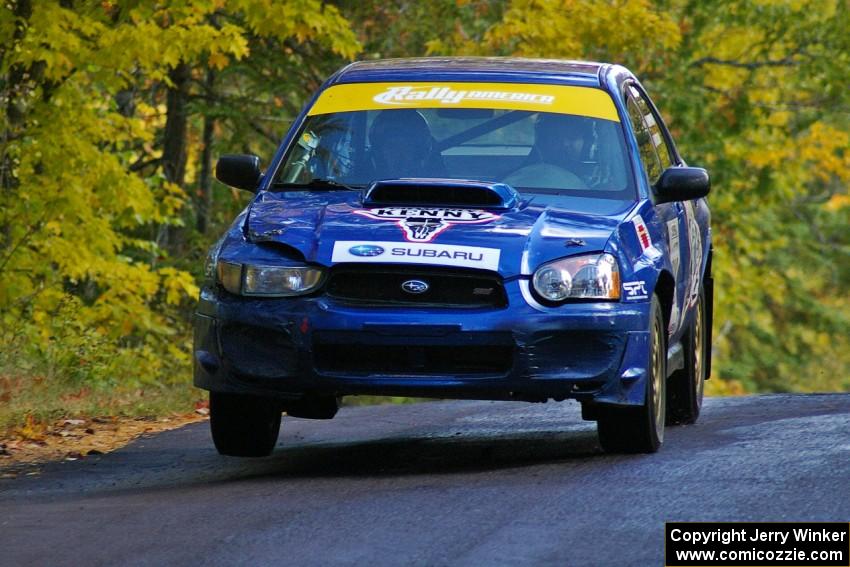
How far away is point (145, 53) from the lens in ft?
49.2

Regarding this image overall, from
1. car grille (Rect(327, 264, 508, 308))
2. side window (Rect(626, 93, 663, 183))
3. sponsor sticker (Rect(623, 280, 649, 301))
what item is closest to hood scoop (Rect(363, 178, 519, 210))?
car grille (Rect(327, 264, 508, 308))

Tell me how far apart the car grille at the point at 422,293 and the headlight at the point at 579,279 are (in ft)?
0.61

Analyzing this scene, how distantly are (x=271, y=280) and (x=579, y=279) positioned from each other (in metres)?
1.31

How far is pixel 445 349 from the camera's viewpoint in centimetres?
796

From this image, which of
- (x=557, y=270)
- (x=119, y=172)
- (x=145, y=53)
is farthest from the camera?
(x=119, y=172)

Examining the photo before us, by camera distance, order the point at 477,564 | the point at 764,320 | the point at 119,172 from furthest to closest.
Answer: the point at 764,320
the point at 119,172
the point at 477,564

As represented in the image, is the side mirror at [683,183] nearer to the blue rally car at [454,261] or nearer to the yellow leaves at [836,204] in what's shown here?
the blue rally car at [454,261]

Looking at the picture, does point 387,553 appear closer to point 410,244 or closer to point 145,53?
point 410,244

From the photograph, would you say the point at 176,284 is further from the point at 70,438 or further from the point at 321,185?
the point at 321,185

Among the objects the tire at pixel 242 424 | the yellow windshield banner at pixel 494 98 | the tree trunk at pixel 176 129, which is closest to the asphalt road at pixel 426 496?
the tire at pixel 242 424

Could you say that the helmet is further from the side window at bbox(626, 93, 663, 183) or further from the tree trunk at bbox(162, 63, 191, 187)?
the tree trunk at bbox(162, 63, 191, 187)

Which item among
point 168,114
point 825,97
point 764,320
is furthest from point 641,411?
point 764,320

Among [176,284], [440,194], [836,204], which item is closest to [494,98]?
[440,194]

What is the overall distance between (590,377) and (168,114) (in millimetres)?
13841
